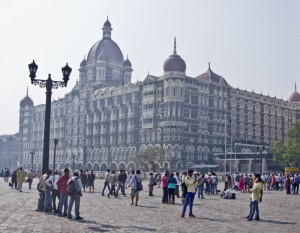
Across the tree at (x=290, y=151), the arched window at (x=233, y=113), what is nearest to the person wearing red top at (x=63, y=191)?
the tree at (x=290, y=151)

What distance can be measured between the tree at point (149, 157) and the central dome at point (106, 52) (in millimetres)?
36569

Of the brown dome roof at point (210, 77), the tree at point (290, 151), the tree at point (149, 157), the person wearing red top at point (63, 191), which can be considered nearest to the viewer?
the person wearing red top at point (63, 191)

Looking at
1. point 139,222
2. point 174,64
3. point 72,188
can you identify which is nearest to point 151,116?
point 174,64

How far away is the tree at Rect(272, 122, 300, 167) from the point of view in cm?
6419

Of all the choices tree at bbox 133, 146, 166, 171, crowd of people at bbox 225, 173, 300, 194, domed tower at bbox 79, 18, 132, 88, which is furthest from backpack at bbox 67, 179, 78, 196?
domed tower at bbox 79, 18, 132, 88

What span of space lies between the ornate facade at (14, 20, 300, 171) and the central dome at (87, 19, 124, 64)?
0.75 feet

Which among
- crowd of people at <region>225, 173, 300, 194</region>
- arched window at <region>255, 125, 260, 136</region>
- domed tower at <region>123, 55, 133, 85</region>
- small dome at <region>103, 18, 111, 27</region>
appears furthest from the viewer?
small dome at <region>103, 18, 111, 27</region>

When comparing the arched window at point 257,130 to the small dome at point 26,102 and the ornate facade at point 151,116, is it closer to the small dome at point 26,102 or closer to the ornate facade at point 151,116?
the ornate facade at point 151,116

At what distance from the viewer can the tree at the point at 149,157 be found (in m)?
76.1

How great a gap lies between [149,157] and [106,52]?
39714 millimetres

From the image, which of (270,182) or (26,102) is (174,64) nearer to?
(270,182)

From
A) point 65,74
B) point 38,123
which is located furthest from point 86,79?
point 65,74

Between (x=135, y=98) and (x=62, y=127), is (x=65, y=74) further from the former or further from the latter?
(x=62, y=127)

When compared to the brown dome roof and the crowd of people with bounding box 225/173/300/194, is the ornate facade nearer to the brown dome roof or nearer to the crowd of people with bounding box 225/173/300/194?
the brown dome roof
